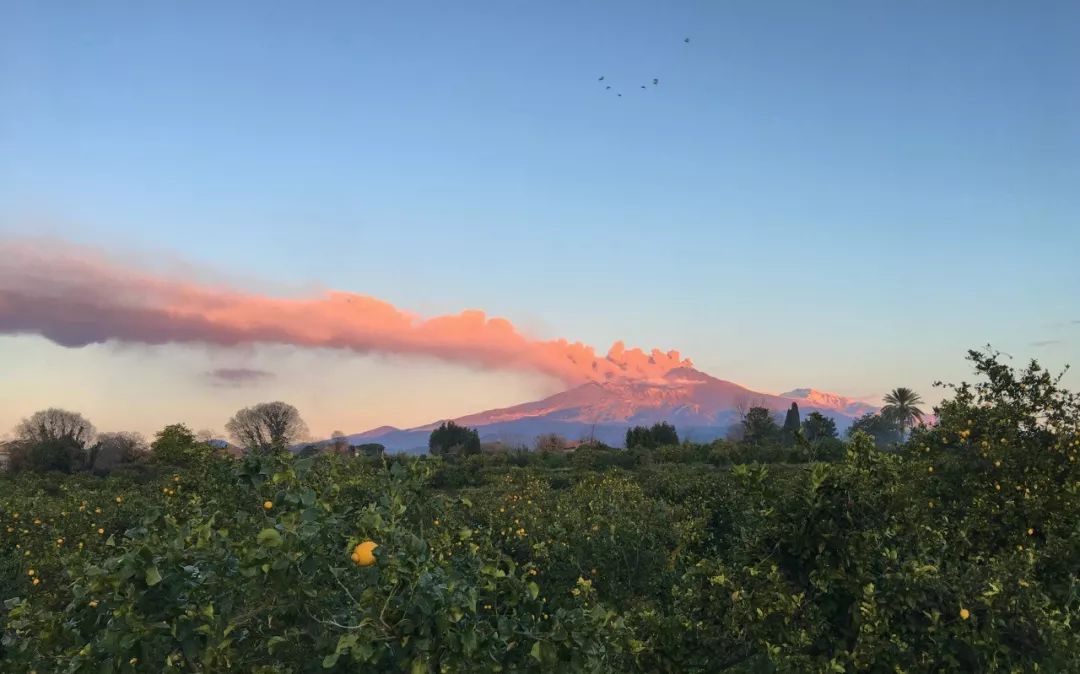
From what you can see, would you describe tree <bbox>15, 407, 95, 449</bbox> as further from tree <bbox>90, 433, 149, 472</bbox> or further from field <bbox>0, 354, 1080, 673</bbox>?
field <bbox>0, 354, 1080, 673</bbox>

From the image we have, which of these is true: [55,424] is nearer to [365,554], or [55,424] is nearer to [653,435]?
[653,435]

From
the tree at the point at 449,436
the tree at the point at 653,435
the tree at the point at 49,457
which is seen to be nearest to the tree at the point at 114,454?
the tree at the point at 49,457

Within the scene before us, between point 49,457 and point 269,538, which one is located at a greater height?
point 269,538

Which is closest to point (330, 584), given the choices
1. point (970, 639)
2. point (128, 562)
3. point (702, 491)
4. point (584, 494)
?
point (128, 562)

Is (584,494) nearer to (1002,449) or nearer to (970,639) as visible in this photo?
(1002,449)

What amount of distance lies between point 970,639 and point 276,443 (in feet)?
15.3

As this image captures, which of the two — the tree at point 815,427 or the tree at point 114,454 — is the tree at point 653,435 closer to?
the tree at point 114,454

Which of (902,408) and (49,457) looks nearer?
(49,457)

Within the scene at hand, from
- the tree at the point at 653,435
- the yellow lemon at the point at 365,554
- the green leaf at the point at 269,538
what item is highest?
the green leaf at the point at 269,538

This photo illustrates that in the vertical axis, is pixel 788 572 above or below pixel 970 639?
above

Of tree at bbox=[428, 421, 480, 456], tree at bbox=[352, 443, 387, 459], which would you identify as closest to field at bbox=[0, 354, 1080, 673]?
tree at bbox=[352, 443, 387, 459]

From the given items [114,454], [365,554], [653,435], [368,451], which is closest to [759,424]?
[653,435]

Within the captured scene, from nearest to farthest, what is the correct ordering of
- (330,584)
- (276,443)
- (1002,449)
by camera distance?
(330,584) → (276,443) → (1002,449)

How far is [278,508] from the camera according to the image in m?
3.41
